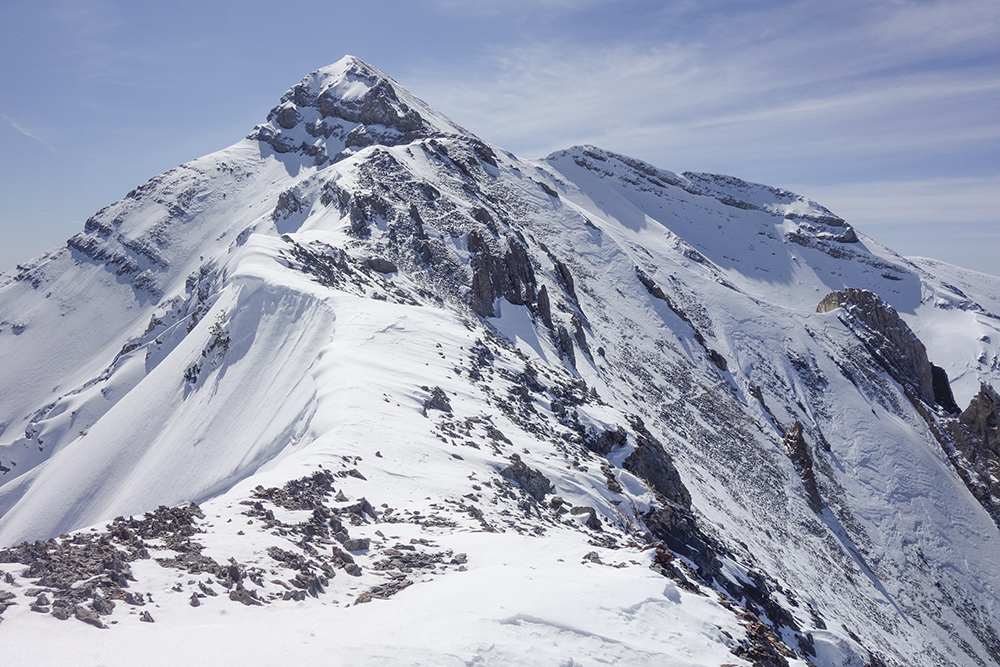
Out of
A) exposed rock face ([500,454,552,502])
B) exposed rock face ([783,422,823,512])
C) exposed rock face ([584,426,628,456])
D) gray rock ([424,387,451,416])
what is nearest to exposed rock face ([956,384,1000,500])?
exposed rock face ([783,422,823,512])

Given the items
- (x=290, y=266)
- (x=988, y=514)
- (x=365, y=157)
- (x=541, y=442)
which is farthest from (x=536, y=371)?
(x=988, y=514)

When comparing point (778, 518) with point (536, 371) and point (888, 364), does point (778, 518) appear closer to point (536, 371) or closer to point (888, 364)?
point (536, 371)

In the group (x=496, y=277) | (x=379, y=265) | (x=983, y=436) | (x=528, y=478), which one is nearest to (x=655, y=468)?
(x=528, y=478)

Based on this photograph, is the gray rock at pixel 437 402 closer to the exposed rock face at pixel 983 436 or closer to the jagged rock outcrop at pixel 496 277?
the jagged rock outcrop at pixel 496 277

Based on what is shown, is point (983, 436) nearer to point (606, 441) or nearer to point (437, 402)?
point (606, 441)

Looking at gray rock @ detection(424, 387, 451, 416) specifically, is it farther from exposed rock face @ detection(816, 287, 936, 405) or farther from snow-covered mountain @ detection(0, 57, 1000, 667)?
exposed rock face @ detection(816, 287, 936, 405)

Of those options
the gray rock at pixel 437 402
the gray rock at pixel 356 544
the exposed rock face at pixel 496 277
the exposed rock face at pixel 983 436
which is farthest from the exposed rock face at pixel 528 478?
the exposed rock face at pixel 983 436
